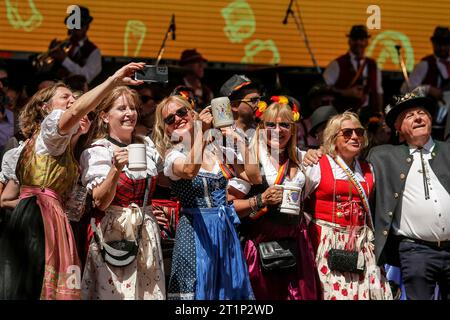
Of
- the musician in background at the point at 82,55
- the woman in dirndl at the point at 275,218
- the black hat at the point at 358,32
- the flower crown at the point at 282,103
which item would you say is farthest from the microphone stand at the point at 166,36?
the woman in dirndl at the point at 275,218

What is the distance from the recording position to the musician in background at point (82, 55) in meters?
10.5

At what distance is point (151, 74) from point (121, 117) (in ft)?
1.83

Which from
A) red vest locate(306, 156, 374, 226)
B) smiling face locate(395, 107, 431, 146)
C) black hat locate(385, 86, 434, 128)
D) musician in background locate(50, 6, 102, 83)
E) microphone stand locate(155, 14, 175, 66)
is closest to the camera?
red vest locate(306, 156, 374, 226)

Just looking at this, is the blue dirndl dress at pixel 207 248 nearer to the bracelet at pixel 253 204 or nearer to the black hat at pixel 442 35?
the bracelet at pixel 253 204

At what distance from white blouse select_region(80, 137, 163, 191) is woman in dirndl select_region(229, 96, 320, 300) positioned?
80cm

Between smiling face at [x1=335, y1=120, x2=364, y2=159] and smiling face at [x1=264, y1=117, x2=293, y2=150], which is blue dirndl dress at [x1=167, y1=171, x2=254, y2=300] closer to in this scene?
smiling face at [x1=264, y1=117, x2=293, y2=150]

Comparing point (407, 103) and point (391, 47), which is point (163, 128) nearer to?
point (407, 103)

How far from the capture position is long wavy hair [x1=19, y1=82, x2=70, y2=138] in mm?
6867

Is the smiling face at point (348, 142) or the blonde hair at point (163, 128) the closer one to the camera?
the blonde hair at point (163, 128)

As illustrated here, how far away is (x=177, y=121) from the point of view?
7016 mm

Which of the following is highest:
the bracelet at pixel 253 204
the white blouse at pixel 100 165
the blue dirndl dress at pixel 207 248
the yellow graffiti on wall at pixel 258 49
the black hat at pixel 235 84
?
the yellow graffiti on wall at pixel 258 49

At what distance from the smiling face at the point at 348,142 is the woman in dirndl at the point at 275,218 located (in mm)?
403

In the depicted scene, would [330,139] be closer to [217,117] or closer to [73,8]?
[217,117]

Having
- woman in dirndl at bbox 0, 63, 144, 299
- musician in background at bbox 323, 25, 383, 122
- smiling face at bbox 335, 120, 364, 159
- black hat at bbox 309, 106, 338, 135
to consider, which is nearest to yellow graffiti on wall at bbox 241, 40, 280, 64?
musician in background at bbox 323, 25, 383, 122
